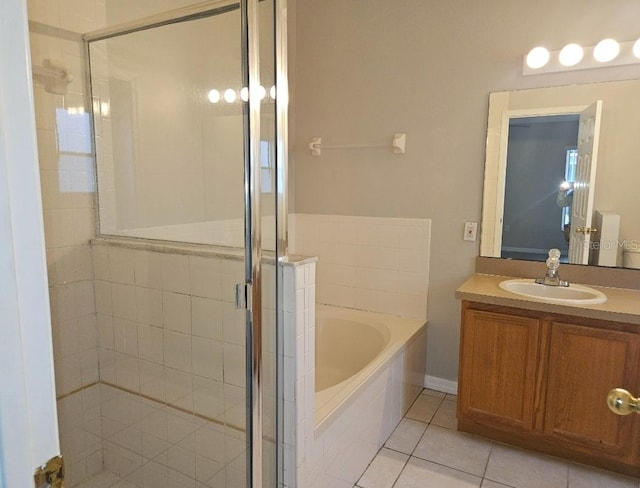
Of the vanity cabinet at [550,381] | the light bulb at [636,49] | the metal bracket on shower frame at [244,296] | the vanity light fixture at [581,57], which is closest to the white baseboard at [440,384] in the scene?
the vanity cabinet at [550,381]

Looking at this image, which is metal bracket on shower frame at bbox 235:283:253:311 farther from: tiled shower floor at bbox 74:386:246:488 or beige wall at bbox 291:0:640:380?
beige wall at bbox 291:0:640:380

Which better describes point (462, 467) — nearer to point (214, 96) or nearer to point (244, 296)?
point (244, 296)

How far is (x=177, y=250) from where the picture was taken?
1.73 m

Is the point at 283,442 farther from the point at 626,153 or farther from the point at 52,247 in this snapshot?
the point at 626,153

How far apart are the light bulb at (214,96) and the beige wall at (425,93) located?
130cm

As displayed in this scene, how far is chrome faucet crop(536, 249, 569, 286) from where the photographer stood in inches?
90.1

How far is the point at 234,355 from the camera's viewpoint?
1580 millimetres

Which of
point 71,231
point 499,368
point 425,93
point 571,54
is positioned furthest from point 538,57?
point 71,231

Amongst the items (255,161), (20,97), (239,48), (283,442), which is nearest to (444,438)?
(283,442)

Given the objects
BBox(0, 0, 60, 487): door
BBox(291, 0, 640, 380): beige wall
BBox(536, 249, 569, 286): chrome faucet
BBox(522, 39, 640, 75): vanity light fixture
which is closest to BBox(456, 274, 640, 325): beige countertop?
BBox(536, 249, 569, 286): chrome faucet

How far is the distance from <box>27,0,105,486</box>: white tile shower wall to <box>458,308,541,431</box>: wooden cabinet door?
183 cm

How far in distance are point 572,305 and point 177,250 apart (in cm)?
176

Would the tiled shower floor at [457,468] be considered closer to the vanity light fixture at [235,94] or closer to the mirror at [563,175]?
the mirror at [563,175]

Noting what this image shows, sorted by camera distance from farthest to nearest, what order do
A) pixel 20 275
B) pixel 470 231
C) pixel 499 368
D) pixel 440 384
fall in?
pixel 440 384 < pixel 470 231 < pixel 499 368 < pixel 20 275
